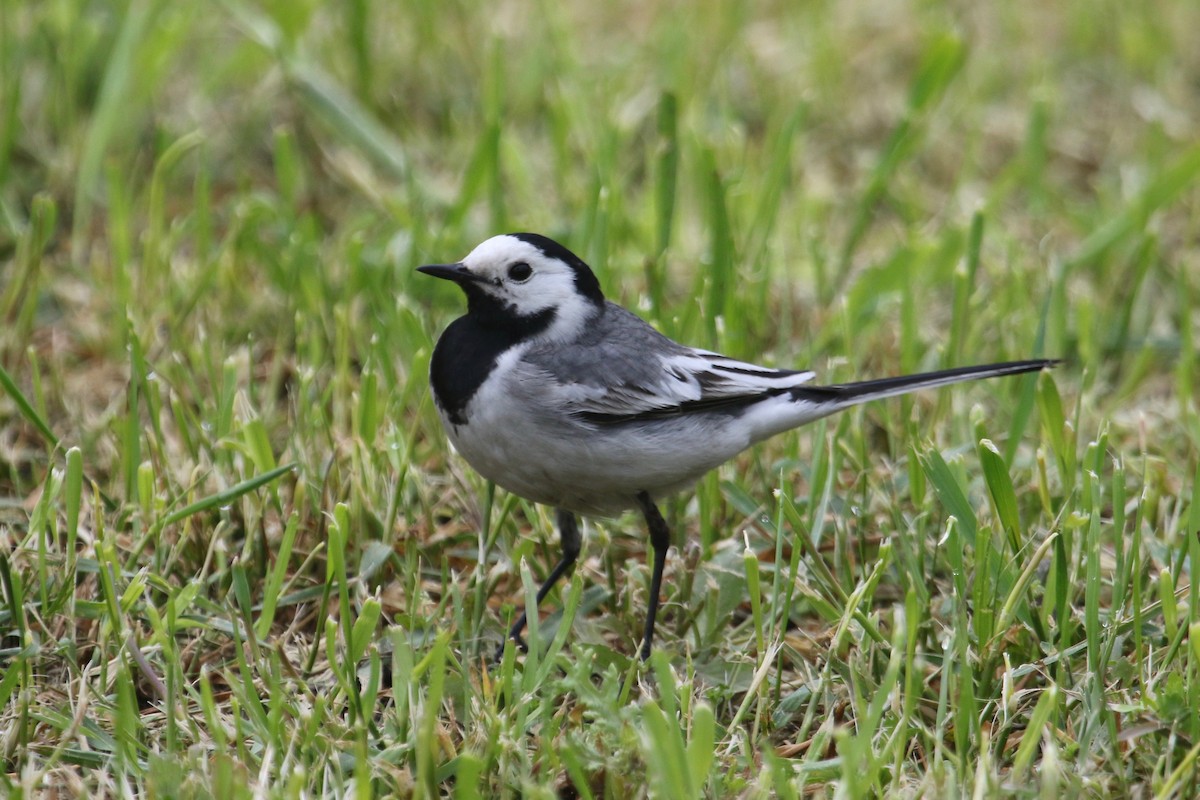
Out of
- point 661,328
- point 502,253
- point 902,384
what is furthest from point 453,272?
point 902,384

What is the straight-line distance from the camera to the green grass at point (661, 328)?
2.88 meters

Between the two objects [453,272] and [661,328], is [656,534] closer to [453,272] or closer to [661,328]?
[453,272]

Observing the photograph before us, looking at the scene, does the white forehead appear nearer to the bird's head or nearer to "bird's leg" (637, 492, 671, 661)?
the bird's head

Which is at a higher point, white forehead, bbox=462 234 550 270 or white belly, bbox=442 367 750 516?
white forehead, bbox=462 234 550 270

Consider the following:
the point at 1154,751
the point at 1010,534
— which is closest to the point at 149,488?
the point at 1010,534

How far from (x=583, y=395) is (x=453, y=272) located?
44cm

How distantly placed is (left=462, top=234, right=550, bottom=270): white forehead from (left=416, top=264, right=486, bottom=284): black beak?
2cm

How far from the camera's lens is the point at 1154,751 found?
281 cm

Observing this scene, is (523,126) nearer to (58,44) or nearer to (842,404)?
(58,44)

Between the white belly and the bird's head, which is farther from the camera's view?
the bird's head

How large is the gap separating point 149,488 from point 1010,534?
2.00 m

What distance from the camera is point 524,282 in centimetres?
351

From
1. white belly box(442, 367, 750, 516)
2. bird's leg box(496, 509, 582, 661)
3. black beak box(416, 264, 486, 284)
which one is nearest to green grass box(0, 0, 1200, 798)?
bird's leg box(496, 509, 582, 661)

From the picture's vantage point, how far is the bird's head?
3480 mm
